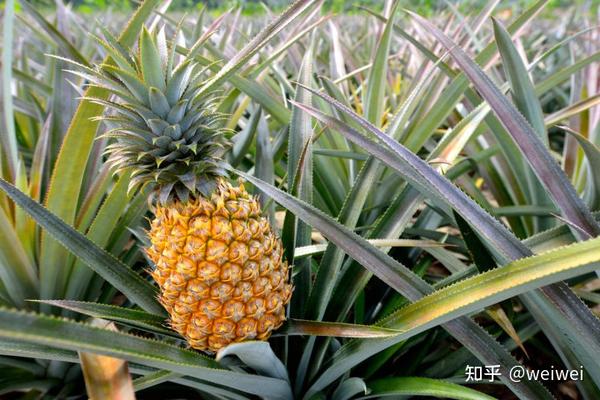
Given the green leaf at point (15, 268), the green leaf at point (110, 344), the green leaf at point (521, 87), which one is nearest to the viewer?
the green leaf at point (110, 344)

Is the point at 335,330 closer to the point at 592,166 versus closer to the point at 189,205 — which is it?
the point at 189,205

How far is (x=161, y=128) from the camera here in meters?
0.59

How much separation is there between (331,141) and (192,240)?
0.60m

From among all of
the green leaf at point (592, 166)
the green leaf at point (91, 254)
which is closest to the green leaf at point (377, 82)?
the green leaf at point (592, 166)

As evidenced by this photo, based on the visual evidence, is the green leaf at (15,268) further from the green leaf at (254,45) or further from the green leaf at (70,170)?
the green leaf at (254,45)

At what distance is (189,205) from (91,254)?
0.60 ft

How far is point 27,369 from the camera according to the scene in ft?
2.81

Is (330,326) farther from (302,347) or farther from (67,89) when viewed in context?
(67,89)

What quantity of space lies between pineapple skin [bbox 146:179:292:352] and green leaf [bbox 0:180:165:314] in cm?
8

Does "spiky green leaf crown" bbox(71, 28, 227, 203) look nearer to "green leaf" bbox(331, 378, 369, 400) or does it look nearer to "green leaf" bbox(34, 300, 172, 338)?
"green leaf" bbox(34, 300, 172, 338)

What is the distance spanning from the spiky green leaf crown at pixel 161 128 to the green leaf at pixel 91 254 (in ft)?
0.45

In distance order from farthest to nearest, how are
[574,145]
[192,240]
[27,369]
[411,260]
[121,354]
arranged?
[574,145], [411,260], [27,369], [192,240], [121,354]

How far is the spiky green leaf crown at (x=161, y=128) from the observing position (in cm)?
58

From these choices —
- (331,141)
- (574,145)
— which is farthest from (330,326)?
(574,145)
